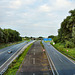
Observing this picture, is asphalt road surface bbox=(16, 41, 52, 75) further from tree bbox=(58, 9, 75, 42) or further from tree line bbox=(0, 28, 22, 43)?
tree line bbox=(0, 28, 22, 43)

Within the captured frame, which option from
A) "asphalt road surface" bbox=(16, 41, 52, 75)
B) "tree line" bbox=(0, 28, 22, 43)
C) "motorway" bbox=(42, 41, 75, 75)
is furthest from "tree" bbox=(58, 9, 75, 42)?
"tree line" bbox=(0, 28, 22, 43)

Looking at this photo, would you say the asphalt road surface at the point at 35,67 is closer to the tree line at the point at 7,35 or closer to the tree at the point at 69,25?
the tree at the point at 69,25

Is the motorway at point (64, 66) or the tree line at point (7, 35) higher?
the tree line at point (7, 35)

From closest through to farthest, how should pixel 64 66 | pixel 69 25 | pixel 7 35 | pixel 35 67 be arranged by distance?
pixel 35 67, pixel 64 66, pixel 69 25, pixel 7 35

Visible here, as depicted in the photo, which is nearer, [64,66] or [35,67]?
[35,67]

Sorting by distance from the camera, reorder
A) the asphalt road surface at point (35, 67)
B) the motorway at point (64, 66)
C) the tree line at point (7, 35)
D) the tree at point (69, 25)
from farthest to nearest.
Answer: the tree line at point (7, 35) < the tree at point (69, 25) < the asphalt road surface at point (35, 67) < the motorway at point (64, 66)

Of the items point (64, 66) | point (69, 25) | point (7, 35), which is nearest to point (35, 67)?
point (64, 66)

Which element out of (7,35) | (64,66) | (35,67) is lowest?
(64,66)

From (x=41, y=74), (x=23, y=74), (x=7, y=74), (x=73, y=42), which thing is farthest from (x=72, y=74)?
(x=73, y=42)

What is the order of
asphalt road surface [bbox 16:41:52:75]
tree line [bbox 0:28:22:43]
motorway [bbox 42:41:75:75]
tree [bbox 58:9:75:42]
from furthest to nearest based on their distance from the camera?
tree line [bbox 0:28:22:43] → tree [bbox 58:9:75:42] → asphalt road surface [bbox 16:41:52:75] → motorway [bbox 42:41:75:75]

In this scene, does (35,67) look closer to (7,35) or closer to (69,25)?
(69,25)

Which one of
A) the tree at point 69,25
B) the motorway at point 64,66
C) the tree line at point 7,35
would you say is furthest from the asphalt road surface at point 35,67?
the tree line at point 7,35

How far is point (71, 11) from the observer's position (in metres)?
45.5

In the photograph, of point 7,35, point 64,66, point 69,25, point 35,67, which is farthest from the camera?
point 7,35
